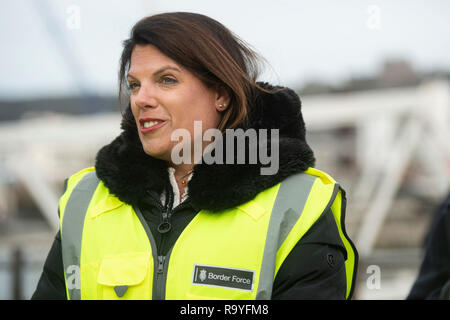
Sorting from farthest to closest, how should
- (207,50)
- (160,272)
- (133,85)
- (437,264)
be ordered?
(437,264) → (133,85) → (207,50) → (160,272)

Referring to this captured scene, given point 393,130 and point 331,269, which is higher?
point 331,269

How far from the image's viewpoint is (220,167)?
189 cm

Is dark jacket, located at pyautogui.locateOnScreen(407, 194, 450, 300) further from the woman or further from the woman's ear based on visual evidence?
the woman's ear

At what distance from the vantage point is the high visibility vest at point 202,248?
67.7 inches

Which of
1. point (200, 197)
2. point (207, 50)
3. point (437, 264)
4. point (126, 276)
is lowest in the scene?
point (437, 264)

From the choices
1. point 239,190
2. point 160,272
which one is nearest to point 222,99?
point 239,190

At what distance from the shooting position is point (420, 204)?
24.3 metres

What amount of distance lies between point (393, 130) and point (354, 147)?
26.7m

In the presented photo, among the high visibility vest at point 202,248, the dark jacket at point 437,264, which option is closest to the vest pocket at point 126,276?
the high visibility vest at point 202,248

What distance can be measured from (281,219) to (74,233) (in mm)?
708

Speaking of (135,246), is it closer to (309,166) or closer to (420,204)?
(309,166)

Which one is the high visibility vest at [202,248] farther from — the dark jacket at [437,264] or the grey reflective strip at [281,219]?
the dark jacket at [437,264]

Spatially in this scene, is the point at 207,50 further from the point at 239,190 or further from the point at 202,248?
the point at 202,248
